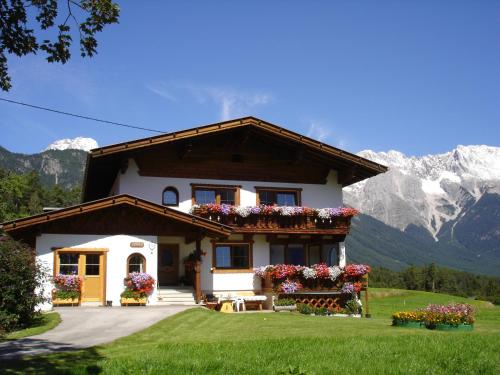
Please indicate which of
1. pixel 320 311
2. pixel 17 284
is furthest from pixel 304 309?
pixel 17 284

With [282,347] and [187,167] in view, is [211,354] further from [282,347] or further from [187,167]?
[187,167]

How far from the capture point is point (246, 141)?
89.9ft

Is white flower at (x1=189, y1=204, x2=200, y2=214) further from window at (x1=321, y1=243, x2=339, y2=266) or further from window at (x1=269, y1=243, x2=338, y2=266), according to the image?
window at (x1=321, y1=243, x2=339, y2=266)

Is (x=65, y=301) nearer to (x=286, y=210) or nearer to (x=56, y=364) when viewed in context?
(x=286, y=210)

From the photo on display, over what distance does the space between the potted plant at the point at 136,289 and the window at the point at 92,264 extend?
1.17m

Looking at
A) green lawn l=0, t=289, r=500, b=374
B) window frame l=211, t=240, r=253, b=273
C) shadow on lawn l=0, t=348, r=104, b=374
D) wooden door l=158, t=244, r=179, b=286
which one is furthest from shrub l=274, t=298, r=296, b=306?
shadow on lawn l=0, t=348, r=104, b=374

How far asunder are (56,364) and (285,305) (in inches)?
585

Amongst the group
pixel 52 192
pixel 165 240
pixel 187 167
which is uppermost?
pixel 52 192

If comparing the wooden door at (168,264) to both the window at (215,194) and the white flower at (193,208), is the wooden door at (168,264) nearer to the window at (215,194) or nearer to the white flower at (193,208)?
the white flower at (193,208)

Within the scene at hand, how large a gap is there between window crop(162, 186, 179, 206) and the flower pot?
19.2ft

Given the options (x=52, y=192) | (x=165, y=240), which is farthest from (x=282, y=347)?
(x=52, y=192)

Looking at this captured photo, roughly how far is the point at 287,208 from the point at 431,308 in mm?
9576

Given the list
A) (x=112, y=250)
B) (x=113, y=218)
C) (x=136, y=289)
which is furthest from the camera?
(x=113, y=218)

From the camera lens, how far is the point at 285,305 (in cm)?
2372
